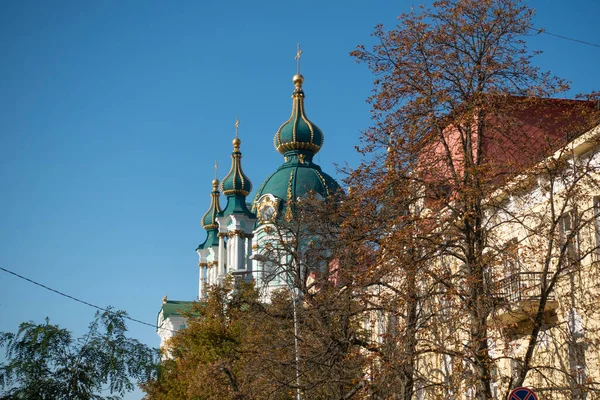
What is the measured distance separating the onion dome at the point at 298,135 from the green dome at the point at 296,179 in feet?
1.77

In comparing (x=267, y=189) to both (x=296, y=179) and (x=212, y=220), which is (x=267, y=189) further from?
Result: (x=212, y=220)

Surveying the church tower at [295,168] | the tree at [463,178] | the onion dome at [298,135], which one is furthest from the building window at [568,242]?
the onion dome at [298,135]

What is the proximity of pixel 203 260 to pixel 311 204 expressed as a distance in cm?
6672

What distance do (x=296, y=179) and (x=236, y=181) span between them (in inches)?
481

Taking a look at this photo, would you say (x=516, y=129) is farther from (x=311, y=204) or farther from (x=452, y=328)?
(x=311, y=204)

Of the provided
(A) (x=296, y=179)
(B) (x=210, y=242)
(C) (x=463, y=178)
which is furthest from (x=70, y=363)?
(B) (x=210, y=242)

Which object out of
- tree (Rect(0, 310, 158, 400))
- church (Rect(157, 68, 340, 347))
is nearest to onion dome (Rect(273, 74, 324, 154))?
church (Rect(157, 68, 340, 347))

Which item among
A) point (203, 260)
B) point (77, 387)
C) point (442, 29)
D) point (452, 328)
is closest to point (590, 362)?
point (452, 328)

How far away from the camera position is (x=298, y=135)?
7019 centimetres

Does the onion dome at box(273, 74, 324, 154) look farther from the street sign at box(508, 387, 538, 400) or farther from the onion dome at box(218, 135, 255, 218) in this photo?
the street sign at box(508, 387, 538, 400)

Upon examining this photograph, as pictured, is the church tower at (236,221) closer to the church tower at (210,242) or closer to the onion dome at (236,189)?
the onion dome at (236,189)

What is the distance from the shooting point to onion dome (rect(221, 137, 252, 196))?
77500 millimetres

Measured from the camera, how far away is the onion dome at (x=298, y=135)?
230ft

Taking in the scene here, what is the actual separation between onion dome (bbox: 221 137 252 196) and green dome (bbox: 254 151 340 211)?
8326 millimetres
